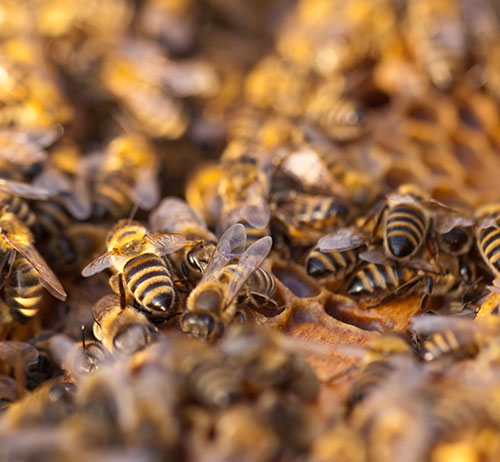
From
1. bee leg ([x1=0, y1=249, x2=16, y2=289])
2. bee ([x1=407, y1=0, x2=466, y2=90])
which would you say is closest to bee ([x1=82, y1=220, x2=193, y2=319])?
bee leg ([x1=0, y1=249, x2=16, y2=289])

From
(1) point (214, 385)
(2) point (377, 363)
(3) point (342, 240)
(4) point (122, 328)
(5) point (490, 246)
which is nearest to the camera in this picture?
(1) point (214, 385)

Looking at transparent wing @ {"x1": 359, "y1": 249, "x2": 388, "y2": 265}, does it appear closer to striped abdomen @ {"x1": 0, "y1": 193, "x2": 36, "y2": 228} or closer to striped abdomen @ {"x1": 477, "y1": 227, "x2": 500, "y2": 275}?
striped abdomen @ {"x1": 477, "y1": 227, "x2": 500, "y2": 275}

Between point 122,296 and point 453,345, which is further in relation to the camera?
point 122,296

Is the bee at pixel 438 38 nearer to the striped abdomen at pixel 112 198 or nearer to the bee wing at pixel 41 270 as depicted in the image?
the striped abdomen at pixel 112 198

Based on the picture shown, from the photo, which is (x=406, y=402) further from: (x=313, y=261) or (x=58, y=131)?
(x=58, y=131)

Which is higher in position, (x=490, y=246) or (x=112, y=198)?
(x=490, y=246)

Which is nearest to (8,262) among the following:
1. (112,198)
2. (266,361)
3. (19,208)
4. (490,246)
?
(19,208)

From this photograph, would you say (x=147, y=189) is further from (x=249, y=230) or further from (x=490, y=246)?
(x=490, y=246)

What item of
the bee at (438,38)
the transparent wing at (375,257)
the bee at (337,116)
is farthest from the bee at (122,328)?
the bee at (438,38)

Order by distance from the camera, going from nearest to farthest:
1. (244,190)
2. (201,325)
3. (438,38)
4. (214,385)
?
(214,385)
(201,325)
(244,190)
(438,38)
